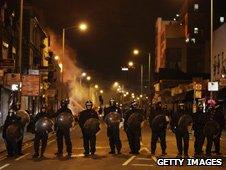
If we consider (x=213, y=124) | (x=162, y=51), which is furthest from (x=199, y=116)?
(x=162, y=51)

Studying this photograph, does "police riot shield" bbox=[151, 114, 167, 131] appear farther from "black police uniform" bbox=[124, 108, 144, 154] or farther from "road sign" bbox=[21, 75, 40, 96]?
"road sign" bbox=[21, 75, 40, 96]

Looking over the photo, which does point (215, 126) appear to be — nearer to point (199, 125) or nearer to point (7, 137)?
point (199, 125)

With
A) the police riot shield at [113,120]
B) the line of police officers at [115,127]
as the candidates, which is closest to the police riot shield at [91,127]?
the line of police officers at [115,127]

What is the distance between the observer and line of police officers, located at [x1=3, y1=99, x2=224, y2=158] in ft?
65.2

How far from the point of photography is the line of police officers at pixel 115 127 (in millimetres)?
19859

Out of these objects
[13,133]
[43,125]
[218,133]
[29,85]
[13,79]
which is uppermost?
[13,79]

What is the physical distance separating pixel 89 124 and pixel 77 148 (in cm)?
364

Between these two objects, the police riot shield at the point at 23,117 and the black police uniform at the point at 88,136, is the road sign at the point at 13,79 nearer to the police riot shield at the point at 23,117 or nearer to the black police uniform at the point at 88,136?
the police riot shield at the point at 23,117

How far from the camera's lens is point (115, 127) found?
2088 cm

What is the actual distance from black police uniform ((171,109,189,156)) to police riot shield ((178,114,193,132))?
84 millimetres

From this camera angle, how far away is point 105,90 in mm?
143500

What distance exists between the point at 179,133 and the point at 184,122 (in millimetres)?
427

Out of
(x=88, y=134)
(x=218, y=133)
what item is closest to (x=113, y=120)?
(x=88, y=134)

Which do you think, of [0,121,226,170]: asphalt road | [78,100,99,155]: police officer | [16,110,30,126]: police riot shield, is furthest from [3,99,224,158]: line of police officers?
[0,121,226,170]: asphalt road
